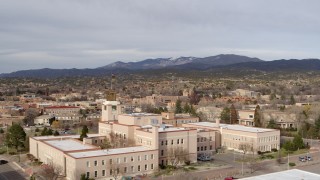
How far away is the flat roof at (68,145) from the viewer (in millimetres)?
48872

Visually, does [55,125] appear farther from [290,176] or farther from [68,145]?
[290,176]

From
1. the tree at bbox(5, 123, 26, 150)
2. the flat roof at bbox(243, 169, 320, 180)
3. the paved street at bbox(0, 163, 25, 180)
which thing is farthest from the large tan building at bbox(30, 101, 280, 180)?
the flat roof at bbox(243, 169, 320, 180)

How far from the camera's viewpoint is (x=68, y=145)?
169 ft

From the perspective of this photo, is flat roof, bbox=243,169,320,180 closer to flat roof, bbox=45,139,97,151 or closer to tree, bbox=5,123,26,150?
flat roof, bbox=45,139,97,151

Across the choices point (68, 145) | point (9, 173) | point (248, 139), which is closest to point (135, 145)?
point (68, 145)

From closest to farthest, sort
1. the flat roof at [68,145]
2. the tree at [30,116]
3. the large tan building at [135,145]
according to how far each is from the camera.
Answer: the large tan building at [135,145] → the flat roof at [68,145] → the tree at [30,116]

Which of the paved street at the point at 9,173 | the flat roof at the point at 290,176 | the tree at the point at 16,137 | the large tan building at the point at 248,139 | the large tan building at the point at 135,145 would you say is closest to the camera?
the flat roof at the point at 290,176

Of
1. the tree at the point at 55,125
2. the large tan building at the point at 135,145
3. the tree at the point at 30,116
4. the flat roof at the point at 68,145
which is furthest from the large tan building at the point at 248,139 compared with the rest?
the tree at the point at 30,116

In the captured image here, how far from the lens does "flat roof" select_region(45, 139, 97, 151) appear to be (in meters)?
48.9

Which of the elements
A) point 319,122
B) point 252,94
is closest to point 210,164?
point 319,122

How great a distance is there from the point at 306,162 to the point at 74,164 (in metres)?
29.1

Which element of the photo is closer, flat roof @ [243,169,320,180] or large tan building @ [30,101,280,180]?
flat roof @ [243,169,320,180]

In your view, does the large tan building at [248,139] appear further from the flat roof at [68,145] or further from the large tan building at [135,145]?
the flat roof at [68,145]

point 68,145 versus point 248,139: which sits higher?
point 68,145
